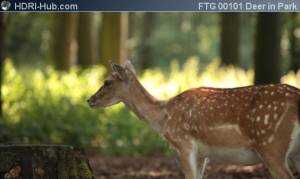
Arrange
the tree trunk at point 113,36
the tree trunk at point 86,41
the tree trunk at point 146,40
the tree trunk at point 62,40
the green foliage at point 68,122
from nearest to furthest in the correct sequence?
1. the green foliage at point 68,122
2. the tree trunk at point 113,36
3. the tree trunk at point 62,40
4. the tree trunk at point 86,41
5. the tree trunk at point 146,40

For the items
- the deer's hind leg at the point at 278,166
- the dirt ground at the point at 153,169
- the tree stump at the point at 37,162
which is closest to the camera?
the deer's hind leg at the point at 278,166

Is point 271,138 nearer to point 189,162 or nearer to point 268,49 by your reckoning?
point 189,162

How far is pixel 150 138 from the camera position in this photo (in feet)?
52.6

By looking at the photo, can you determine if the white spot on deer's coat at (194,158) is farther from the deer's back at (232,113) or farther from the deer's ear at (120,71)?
the deer's ear at (120,71)

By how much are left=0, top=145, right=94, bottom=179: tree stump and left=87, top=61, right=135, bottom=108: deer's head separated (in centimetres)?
124

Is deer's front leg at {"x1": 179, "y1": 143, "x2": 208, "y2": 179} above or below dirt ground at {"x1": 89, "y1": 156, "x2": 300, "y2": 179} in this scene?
above

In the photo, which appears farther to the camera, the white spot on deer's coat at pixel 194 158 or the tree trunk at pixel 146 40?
the tree trunk at pixel 146 40

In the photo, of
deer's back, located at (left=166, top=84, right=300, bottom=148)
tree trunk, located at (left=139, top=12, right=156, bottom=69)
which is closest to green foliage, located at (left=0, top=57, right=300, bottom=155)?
deer's back, located at (left=166, top=84, right=300, bottom=148)

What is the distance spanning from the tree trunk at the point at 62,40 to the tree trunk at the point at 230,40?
4742mm

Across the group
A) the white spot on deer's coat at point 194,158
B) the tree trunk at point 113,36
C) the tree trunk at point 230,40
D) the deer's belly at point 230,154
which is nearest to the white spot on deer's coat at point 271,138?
the deer's belly at point 230,154

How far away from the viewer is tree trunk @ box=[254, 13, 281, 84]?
1641 centimetres

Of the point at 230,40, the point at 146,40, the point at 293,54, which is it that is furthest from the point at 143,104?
the point at 146,40

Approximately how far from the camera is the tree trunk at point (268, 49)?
53.8 ft

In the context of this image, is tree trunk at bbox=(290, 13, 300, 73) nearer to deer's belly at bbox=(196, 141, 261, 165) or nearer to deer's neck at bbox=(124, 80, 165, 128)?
deer's neck at bbox=(124, 80, 165, 128)
